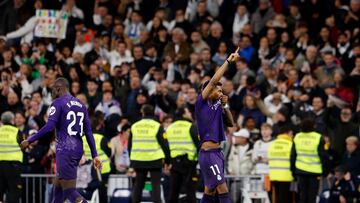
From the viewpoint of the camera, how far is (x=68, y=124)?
57.3ft

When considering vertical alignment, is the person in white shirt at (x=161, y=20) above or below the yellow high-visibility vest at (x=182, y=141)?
above

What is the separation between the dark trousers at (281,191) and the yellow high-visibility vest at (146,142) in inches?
93.4

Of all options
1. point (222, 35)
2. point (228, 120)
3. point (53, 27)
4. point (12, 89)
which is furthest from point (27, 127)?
point (228, 120)

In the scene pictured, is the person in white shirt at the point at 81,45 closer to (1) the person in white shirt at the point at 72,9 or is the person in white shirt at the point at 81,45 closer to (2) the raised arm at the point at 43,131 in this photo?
(1) the person in white shirt at the point at 72,9

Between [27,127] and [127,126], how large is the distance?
7.91 ft

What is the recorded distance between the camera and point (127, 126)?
A: 23.7m

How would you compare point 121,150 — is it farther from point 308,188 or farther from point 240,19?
point 240,19

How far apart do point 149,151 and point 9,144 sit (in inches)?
110

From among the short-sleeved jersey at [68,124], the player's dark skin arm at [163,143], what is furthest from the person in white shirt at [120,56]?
the short-sleeved jersey at [68,124]

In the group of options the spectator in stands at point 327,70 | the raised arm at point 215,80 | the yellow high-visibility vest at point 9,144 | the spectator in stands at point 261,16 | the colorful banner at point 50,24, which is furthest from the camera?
the spectator in stands at point 261,16

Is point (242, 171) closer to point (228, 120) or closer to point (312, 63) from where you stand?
point (312, 63)

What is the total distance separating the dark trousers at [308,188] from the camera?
21.4 m

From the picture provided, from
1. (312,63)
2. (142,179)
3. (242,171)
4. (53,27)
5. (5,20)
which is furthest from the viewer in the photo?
(5,20)

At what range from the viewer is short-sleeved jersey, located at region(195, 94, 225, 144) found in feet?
56.3
